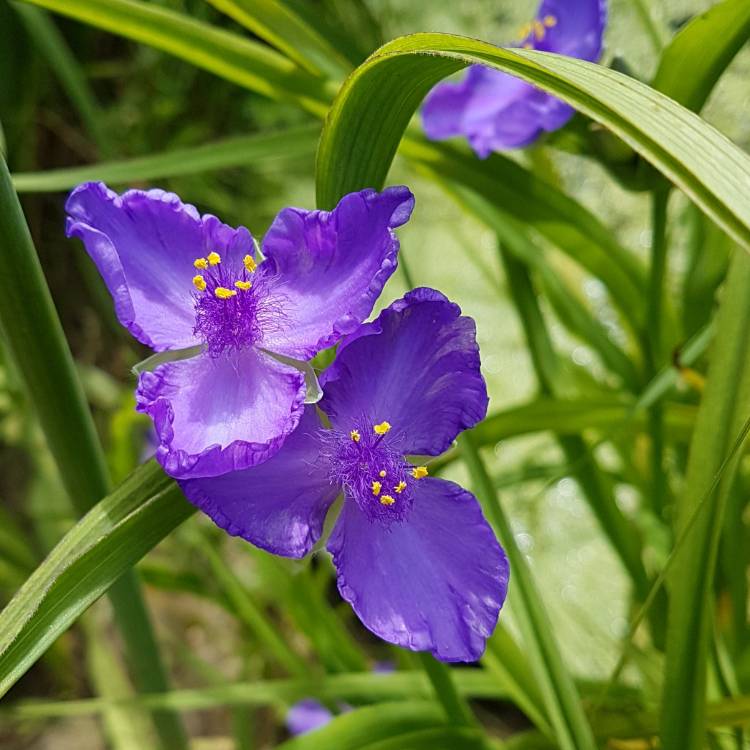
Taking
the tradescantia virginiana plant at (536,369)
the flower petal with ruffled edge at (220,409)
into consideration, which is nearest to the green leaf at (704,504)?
the tradescantia virginiana plant at (536,369)

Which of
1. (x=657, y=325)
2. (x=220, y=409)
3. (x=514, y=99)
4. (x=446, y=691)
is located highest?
(x=514, y=99)

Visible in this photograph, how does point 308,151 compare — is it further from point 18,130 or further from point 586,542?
point 18,130

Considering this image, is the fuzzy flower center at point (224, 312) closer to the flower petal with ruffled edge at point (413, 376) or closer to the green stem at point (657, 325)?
the flower petal with ruffled edge at point (413, 376)

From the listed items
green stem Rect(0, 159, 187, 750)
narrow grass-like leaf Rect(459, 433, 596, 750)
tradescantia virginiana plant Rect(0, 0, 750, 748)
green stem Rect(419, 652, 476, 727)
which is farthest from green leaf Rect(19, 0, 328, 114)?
green stem Rect(419, 652, 476, 727)

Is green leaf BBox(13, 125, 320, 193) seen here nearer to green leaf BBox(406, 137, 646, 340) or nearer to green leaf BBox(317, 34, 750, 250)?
green leaf BBox(406, 137, 646, 340)

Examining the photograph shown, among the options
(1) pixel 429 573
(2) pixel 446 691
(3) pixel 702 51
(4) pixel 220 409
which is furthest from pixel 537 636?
(3) pixel 702 51

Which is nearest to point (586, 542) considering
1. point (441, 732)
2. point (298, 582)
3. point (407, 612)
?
point (298, 582)

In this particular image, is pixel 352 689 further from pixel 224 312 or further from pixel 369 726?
pixel 224 312
